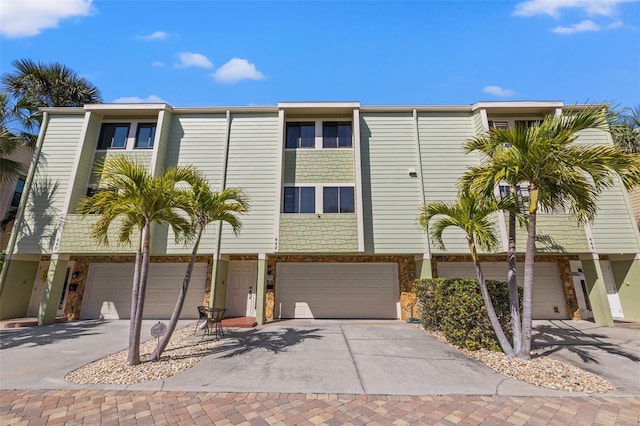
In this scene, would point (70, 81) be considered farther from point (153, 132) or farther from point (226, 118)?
point (226, 118)

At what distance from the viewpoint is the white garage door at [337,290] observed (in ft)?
38.5

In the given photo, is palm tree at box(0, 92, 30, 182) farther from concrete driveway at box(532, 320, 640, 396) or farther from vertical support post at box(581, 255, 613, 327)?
vertical support post at box(581, 255, 613, 327)

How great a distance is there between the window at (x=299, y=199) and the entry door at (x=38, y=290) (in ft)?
38.5

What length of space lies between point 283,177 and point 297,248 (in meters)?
3.26

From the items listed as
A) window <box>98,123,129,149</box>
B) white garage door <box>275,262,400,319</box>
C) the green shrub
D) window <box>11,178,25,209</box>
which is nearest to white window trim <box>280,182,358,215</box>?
white garage door <box>275,262,400,319</box>

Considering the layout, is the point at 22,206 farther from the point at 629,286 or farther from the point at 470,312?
the point at 629,286

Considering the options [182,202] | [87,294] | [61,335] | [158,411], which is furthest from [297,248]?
[87,294]

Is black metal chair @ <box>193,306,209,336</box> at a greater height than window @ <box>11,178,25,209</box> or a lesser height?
lesser

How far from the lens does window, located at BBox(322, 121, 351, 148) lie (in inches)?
480

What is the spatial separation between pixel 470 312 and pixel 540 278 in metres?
8.00

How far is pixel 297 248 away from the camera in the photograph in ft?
34.2

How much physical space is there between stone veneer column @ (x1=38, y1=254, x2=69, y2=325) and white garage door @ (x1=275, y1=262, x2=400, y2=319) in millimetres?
8853

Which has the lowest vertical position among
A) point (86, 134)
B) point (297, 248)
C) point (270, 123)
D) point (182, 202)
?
point (297, 248)

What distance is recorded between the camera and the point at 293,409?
155 inches
